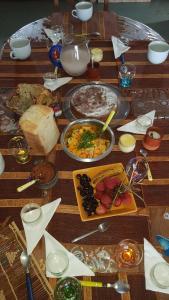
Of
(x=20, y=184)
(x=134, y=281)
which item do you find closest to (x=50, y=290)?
(x=134, y=281)


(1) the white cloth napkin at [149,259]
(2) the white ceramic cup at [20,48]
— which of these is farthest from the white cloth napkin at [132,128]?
(2) the white ceramic cup at [20,48]

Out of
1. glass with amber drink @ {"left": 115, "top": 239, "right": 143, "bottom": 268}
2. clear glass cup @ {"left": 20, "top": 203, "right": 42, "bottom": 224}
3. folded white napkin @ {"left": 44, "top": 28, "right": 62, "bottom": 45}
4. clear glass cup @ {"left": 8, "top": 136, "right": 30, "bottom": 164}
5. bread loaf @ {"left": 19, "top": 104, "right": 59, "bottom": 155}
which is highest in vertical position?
folded white napkin @ {"left": 44, "top": 28, "right": 62, "bottom": 45}


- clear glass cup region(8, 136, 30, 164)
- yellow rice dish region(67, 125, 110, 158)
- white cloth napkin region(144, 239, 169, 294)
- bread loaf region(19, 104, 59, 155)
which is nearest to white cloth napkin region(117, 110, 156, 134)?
yellow rice dish region(67, 125, 110, 158)

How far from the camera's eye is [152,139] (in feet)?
5.59

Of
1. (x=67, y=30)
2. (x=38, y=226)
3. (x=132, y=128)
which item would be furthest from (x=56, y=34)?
(x=38, y=226)

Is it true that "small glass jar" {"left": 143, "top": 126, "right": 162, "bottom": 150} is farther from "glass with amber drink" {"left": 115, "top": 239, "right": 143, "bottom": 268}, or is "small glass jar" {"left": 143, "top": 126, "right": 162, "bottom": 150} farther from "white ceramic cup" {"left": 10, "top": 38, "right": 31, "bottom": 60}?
"white ceramic cup" {"left": 10, "top": 38, "right": 31, "bottom": 60}

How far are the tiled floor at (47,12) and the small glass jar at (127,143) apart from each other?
3.45 metres

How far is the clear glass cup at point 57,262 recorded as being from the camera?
1286mm

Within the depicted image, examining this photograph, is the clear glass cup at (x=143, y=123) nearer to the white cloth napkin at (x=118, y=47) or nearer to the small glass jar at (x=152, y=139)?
the small glass jar at (x=152, y=139)

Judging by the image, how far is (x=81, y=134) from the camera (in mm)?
1811

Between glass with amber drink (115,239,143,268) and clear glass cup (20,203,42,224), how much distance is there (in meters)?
0.43

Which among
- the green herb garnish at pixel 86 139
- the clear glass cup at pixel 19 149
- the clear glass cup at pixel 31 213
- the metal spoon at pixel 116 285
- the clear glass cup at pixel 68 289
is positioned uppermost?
the green herb garnish at pixel 86 139

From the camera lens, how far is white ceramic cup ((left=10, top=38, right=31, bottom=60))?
91.9 inches

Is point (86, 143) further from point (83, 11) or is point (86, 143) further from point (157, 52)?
point (83, 11)
